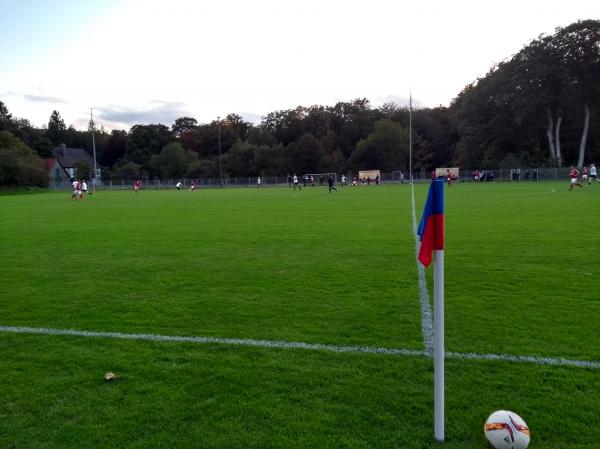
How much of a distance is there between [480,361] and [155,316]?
3.66 m

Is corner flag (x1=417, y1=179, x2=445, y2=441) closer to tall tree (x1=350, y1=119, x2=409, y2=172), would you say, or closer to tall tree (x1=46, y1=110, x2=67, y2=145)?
tall tree (x1=350, y1=119, x2=409, y2=172)

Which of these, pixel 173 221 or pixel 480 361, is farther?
pixel 173 221

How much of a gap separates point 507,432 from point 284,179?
263 feet

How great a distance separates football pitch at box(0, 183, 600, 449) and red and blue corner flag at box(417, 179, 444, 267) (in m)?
1.24

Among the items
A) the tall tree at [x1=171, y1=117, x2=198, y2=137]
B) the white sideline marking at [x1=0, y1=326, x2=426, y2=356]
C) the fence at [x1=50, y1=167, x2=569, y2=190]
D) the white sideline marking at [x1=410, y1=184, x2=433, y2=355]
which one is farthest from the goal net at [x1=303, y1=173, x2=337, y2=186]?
the white sideline marking at [x1=0, y1=326, x2=426, y2=356]

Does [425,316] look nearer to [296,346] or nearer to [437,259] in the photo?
[296,346]

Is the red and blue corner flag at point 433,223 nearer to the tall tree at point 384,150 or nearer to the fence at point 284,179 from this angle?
the fence at point 284,179

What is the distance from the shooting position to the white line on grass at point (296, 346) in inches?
167

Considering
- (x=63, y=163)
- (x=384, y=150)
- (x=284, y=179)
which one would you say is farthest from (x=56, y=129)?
(x=384, y=150)

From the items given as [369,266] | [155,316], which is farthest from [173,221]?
[155,316]

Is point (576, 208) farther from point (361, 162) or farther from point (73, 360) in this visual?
point (361, 162)

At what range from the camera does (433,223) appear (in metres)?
2.99

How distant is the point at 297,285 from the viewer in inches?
282

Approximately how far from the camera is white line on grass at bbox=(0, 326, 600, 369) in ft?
13.9
